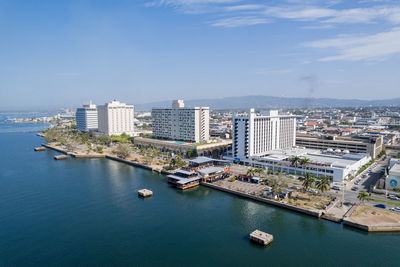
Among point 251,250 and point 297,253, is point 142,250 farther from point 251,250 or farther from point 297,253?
point 297,253

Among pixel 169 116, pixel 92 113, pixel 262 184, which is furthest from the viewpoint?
pixel 92 113

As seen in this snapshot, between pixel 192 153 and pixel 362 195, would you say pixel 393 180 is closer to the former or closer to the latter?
pixel 362 195

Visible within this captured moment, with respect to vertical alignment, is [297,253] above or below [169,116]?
below

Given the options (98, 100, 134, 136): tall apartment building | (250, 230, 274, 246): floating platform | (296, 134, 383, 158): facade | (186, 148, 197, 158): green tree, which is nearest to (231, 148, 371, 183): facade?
(296, 134, 383, 158): facade

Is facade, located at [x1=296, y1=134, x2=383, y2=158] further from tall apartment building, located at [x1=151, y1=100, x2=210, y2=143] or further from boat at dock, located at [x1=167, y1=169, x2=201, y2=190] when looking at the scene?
boat at dock, located at [x1=167, y1=169, x2=201, y2=190]

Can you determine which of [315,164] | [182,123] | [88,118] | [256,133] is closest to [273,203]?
[315,164]

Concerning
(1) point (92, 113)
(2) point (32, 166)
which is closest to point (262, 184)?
(2) point (32, 166)

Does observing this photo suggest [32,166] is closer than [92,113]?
Yes
